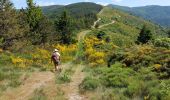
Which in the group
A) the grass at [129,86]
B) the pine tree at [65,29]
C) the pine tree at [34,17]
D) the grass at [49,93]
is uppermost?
the grass at [129,86]

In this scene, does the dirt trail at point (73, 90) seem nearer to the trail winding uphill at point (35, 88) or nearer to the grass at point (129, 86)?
the trail winding uphill at point (35, 88)

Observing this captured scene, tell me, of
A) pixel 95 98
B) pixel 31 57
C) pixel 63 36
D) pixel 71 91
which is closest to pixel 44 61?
pixel 31 57

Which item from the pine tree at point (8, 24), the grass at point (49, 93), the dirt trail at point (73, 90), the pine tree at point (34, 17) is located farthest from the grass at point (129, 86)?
the pine tree at point (34, 17)

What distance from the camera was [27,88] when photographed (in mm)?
16891

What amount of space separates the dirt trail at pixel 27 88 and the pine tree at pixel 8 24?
88.3 ft

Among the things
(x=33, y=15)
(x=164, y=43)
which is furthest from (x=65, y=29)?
(x=164, y=43)

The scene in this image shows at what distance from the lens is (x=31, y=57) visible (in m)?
31.7

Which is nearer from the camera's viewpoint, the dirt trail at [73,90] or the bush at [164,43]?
the dirt trail at [73,90]

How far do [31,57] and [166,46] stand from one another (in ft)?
38.3

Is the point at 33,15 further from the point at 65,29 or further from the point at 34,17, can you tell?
the point at 65,29

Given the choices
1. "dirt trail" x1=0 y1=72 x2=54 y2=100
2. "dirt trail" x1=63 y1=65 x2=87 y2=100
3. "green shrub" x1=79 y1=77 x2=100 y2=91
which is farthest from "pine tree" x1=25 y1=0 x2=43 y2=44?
"green shrub" x1=79 y1=77 x2=100 y2=91

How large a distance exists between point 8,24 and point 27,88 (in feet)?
104

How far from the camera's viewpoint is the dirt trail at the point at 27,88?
15.2 meters

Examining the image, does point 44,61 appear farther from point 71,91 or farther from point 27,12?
point 27,12
